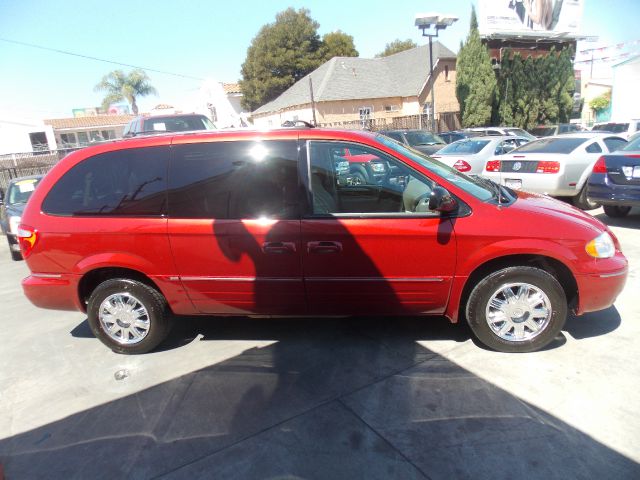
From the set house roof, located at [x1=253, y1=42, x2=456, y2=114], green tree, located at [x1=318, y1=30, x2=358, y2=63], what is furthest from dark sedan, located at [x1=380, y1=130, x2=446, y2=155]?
green tree, located at [x1=318, y1=30, x2=358, y2=63]

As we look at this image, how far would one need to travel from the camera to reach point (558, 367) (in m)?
3.21

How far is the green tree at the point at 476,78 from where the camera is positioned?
91.4 feet

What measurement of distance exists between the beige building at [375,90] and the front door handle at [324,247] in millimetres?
29963

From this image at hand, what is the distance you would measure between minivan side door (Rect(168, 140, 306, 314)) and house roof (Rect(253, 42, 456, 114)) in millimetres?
30262

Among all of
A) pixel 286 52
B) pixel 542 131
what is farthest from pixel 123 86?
pixel 542 131

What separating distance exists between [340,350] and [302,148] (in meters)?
1.72

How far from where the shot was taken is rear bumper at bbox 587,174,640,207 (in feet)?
20.8

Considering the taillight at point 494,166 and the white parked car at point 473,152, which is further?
the white parked car at point 473,152

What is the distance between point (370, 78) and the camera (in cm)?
3522

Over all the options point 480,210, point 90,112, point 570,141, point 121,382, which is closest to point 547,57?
point 570,141

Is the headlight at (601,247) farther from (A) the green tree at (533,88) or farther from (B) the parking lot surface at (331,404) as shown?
(A) the green tree at (533,88)

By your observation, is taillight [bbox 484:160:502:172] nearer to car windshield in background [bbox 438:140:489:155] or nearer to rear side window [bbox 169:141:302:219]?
car windshield in background [bbox 438:140:489:155]

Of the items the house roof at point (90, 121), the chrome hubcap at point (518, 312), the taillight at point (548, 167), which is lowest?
the chrome hubcap at point (518, 312)

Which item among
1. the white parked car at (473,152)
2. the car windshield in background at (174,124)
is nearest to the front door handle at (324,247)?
the car windshield in background at (174,124)
